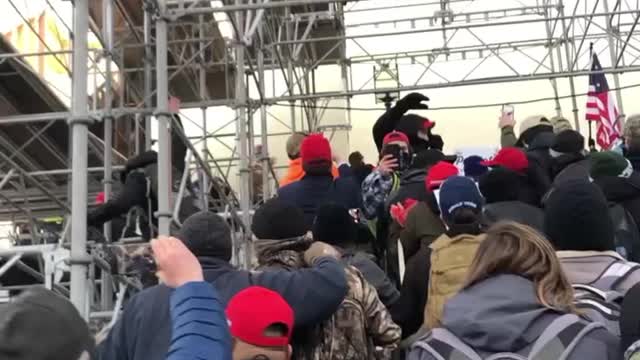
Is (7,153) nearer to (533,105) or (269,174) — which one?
(269,174)

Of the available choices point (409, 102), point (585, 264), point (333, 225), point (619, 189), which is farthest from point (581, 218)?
point (409, 102)

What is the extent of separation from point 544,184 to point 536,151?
60 centimetres

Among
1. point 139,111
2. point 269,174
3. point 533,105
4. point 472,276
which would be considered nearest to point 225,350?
point 472,276

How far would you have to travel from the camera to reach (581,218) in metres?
2.67

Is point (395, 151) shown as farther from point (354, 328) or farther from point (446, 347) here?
point (446, 347)

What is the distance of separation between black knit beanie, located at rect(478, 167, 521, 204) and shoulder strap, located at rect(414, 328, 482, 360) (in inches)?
70.0

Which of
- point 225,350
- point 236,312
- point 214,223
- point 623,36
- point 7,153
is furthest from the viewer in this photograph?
point 623,36

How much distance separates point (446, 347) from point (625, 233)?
2.03 m

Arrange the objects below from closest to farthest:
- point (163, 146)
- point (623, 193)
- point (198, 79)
→ point (623, 193) → point (163, 146) → point (198, 79)

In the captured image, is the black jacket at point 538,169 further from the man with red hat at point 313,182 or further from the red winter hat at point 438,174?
the man with red hat at point 313,182

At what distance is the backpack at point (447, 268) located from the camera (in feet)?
10.0

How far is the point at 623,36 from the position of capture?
1327 cm

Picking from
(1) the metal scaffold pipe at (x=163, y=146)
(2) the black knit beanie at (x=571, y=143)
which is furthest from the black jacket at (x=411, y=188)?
(1) the metal scaffold pipe at (x=163, y=146)

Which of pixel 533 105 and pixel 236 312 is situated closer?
pixel 236 312
